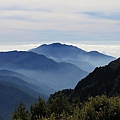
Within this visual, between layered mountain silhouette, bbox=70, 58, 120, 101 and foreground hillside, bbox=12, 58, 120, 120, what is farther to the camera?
layered mountain silhouette, bbox=70, 58, 120, 101

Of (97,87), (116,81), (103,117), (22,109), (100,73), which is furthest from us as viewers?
(100,73)

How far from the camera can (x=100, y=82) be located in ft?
532

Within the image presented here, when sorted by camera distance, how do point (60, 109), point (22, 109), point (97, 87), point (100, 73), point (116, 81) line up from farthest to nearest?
point (100, 73)
point (97, 87)
point (116, 81)
point (60, 109)
point (22, 109)

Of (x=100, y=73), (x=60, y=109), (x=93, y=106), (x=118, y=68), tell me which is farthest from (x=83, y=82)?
(x=93, y=106)

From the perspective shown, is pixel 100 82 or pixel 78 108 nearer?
pixel 78 108

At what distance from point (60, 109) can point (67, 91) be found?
120173 mm

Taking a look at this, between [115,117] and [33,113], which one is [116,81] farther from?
[115,117]

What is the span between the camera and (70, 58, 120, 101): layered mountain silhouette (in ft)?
499

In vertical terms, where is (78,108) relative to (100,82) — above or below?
above

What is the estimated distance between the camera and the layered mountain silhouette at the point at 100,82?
152m

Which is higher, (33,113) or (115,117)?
(115,117)

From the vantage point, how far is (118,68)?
16412 cm

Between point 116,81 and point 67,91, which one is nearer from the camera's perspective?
point 116,81

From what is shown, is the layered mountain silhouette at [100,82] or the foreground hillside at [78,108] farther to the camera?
the layered mountain silhouette at [100,82]
